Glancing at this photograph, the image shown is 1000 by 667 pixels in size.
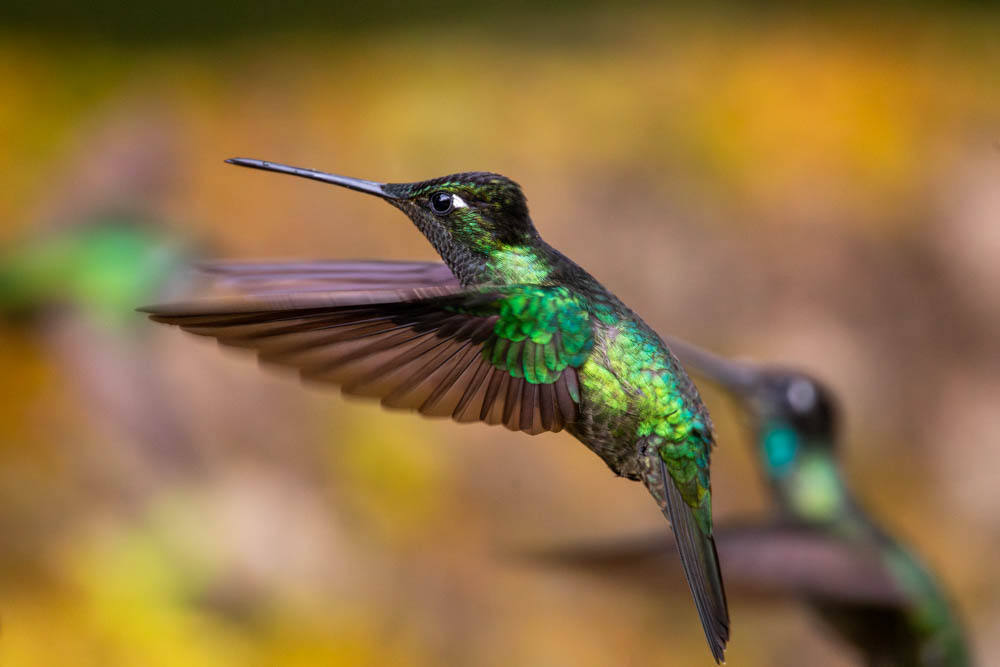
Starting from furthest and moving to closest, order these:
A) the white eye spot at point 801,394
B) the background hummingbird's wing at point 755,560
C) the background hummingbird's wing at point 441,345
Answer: the white eye spot at point 801,394 → the background hummingbird's wing at point 755,560 → the background hummingbird's wing at point 441,345

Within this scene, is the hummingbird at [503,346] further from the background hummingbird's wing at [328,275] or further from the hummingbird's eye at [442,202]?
the background hummingbird's wing at [328,275]

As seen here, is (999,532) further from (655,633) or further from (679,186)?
(679,186)

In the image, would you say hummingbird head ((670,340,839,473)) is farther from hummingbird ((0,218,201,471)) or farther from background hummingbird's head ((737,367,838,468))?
hummingbird ((0,218,201,471))

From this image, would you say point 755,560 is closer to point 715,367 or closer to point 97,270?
point 715,367

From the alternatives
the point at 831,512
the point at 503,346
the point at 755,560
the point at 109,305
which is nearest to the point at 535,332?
the point at 503,346

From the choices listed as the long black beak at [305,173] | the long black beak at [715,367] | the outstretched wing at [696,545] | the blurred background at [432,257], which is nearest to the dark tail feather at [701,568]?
the outstretched wing at [696,545]

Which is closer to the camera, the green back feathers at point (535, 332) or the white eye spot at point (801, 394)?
the green back feathers at point (535, 332)
